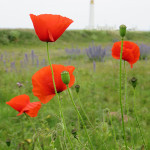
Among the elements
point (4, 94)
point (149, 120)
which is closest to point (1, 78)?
point (4, 94)

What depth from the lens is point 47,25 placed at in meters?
0.85

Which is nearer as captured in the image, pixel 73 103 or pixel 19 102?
pixel 73 103

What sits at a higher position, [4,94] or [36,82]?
[36,82]

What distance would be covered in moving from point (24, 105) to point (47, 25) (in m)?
0.51

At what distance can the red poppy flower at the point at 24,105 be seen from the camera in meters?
1.13

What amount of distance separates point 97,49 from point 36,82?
21.6 ft

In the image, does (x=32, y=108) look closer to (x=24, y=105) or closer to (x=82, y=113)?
(x=24, y=105)

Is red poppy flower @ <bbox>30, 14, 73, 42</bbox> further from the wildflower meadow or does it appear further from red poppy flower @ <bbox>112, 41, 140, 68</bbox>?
red poppy flower @ <bbox>112, 41, 140, 68</bbox>

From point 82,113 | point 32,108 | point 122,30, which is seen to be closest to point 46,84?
point 32,108

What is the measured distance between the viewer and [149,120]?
293 cm

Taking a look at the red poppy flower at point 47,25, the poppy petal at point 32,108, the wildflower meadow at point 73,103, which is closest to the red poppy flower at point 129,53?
the wildflower meadow at point 73,103

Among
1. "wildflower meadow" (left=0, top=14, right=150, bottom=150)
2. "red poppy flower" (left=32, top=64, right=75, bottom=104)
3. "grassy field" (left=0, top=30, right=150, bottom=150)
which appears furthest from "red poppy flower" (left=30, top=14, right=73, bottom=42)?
"grassy field" (left=0, top=30, right=150, bottom=150)

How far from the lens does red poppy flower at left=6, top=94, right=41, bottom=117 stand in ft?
3.72

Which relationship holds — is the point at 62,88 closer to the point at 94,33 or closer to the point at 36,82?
→ the point at 36,82
